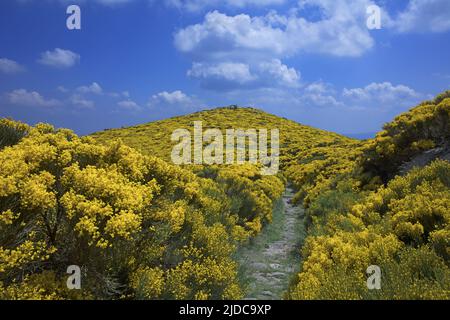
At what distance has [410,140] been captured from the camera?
40.9 ft

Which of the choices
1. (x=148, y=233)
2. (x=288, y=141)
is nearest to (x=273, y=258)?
(x=148, y=233)

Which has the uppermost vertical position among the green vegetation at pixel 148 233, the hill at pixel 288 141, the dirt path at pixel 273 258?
the hill at pixel 288 141

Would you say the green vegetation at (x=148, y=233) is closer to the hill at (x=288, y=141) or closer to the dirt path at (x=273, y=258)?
the dirt path at (x=273, y=258)

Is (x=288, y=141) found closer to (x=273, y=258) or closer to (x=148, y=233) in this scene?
(x=273, y=258)

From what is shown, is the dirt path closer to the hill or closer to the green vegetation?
the green vegetation

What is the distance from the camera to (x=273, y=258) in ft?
32.0

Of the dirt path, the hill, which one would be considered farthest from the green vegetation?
the hill

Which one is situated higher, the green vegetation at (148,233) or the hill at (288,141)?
the hill at (288,141)

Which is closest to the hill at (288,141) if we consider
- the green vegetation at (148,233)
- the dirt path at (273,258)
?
the dirt path at (273,258)

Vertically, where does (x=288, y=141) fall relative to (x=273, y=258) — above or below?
above

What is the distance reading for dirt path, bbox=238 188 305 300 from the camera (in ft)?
24.6

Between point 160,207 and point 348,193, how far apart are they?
8.01 m

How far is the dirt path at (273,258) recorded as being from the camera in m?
7.48
